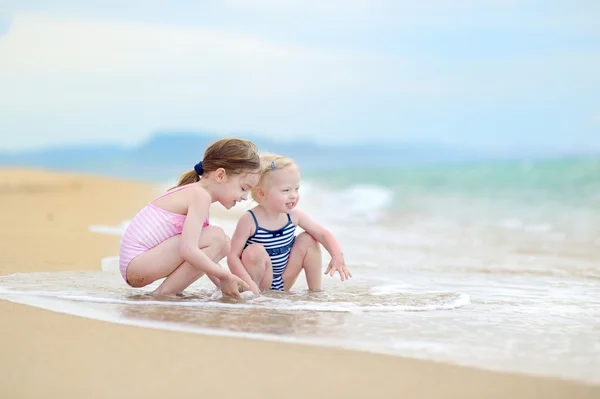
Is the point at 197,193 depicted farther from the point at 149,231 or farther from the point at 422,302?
the point at 422,302

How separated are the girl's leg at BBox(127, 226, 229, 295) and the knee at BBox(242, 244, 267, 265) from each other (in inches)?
10.1

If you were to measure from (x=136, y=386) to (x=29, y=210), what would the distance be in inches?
308

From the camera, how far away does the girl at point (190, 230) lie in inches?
168

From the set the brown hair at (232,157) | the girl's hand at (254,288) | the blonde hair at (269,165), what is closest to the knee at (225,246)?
the girl's hand at (254,288)

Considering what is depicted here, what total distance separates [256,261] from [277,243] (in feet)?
0.79

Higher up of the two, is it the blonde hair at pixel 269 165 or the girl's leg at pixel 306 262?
the blonde hair at pixel 269 165

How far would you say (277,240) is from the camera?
489 centimetres

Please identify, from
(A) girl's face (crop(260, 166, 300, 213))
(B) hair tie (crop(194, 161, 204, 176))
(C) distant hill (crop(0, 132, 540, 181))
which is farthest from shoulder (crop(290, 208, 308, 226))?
(C) distant hill (crop(0, 132, 540, 181))

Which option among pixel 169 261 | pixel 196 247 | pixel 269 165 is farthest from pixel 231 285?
pixel 269 165

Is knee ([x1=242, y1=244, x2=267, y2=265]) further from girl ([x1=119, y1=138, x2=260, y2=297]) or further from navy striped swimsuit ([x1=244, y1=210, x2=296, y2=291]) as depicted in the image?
girl ([x1=119, y1=138, x2=260, y2=297])

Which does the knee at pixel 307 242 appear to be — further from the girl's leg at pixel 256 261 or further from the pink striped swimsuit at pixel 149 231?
the pink striped swimsuit at pixel 149 231

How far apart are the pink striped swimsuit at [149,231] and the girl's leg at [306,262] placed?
2.64 feet

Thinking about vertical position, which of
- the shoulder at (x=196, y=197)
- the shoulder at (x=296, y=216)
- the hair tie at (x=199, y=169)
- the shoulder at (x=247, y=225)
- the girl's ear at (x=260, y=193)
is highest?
the hair tie at (x=199, y=169)

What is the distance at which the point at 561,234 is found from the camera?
9875 millimetres
